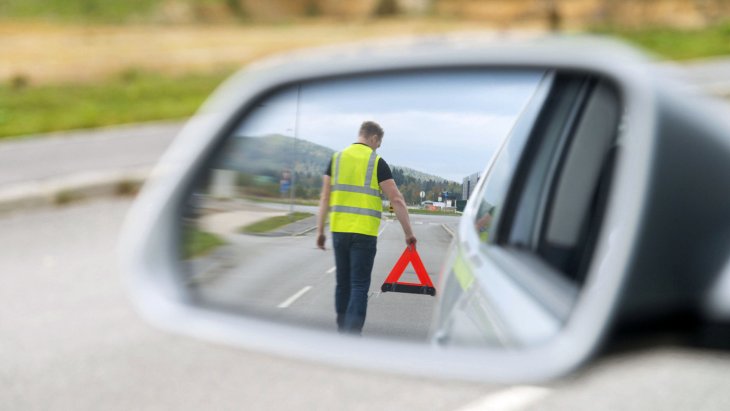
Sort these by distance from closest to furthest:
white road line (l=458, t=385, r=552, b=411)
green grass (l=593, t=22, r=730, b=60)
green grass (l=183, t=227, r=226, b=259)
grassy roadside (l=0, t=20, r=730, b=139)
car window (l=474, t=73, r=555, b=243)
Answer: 1. green grass (l=183, t=227, r=226, b=259)
2. car window (l=474, t=73, r=555, b=243)
3. white road line (l=458, t=385, r=552, b=411)
4. grassy roadside (l=0, t=20, r=730, b=139)
5. green grass (l=593, t=22, r=730, b=60)

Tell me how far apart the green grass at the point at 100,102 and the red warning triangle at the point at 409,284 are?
14765 mm

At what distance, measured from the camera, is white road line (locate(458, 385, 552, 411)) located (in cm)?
424

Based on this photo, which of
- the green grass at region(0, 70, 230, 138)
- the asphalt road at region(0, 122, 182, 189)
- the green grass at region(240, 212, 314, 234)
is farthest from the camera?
the green grass at region(0, 70, 230, 138)

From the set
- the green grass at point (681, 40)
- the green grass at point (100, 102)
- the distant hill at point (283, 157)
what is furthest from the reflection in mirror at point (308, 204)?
the green grass at point (681, 40)

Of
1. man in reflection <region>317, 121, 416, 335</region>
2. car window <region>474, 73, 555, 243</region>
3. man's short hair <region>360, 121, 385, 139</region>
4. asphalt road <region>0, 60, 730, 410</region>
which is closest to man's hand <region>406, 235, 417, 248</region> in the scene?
man in reflection <region>317, 121, 416, 335</region>

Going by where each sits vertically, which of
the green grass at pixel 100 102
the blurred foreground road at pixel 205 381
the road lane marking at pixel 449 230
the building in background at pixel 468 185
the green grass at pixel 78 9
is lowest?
the blurred foreground road at pixel 205 381

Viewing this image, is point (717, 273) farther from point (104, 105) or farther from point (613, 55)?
point (104, 105)

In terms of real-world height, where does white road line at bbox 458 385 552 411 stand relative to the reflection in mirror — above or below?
below

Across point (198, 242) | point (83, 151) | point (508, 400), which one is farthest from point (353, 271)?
point (83, 151)

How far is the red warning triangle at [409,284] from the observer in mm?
1977

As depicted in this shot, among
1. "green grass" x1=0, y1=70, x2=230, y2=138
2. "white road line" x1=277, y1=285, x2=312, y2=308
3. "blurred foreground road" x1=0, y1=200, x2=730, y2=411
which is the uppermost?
"green grass" x1=0, y1=70, x2=230, y2=138

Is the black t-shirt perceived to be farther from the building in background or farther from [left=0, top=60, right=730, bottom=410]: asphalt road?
[left=0, top=60, right=730, bottom=410]: asphalt road

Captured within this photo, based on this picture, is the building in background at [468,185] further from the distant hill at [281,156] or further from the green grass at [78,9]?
the green grass at [78,9]

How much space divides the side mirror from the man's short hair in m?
0.02
